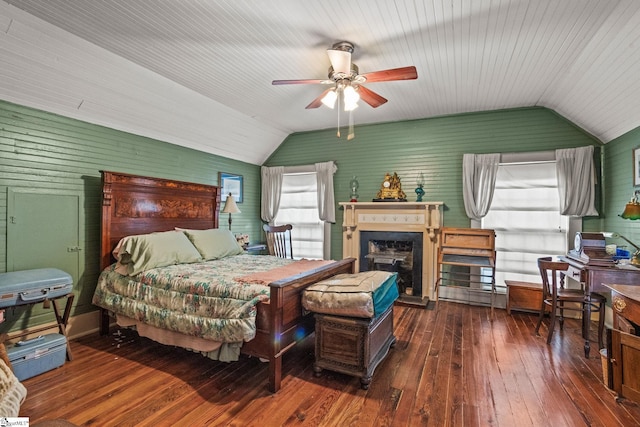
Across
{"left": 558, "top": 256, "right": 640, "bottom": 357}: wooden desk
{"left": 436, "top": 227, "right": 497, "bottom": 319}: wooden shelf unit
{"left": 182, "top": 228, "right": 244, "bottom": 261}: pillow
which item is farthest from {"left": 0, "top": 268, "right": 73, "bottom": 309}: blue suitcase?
{"left": 558, "top": 256, "right": 640, "bottom": 357}: wooden desk

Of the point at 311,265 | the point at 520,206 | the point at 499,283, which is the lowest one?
the point at 499,283

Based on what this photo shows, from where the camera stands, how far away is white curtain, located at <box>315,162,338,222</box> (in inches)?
223

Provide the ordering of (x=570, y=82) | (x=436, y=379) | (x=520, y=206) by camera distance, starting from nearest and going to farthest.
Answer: (x=436, y=379) < (x=570, y=82) < (x=520, y=206)

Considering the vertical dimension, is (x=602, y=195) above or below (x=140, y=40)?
below

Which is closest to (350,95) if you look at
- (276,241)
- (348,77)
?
(348,77)

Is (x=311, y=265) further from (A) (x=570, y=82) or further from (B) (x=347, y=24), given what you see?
(A) (x=570, y=82)

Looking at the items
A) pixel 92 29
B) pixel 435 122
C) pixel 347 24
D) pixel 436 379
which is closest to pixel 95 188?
pixel 92 29

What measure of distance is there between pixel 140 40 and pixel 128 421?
3.11 metres

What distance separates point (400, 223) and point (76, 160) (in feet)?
14.6

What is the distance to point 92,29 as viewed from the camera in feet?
8.74

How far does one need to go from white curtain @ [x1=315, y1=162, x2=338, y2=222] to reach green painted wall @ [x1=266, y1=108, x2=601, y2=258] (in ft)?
0.43

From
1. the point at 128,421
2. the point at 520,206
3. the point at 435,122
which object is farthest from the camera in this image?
the point at 435,122

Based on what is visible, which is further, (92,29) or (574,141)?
(574,141)

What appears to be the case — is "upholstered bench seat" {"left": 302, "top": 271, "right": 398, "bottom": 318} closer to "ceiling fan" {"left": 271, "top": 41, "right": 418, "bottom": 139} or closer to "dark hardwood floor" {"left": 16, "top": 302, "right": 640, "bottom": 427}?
"dark hardwood floor" {"left": 16, "top": 302, "right": 640, "bottom": 427}
